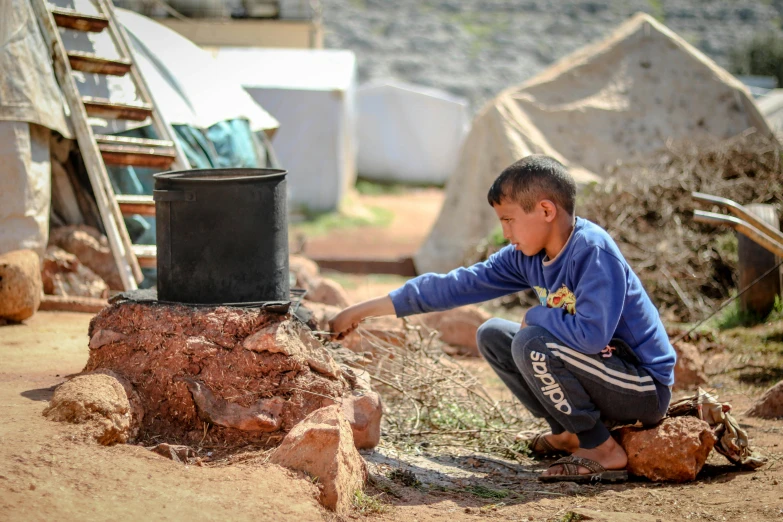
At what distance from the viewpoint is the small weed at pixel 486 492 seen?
3207mm

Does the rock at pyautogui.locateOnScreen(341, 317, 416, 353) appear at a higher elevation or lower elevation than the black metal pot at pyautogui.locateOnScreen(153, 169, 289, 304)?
lower

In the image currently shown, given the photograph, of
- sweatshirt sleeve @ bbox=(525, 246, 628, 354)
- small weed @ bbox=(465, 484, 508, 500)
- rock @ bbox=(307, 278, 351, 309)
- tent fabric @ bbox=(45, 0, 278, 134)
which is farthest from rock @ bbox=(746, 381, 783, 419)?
tent fabric @ bbox=(45, 0, 278, 134)

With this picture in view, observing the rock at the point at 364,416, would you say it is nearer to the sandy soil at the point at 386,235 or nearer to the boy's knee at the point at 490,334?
the boy's knee at the point at 490,334

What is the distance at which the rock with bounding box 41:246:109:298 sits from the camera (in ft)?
18.6

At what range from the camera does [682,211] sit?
7.50 metres

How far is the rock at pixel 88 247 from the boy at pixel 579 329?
3.66 meters

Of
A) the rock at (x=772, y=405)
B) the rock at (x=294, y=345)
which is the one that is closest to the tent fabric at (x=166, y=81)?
the rock at (x=294, y=345)

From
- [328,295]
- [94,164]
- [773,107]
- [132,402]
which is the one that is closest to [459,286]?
[132,402]

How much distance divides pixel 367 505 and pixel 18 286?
2862mm

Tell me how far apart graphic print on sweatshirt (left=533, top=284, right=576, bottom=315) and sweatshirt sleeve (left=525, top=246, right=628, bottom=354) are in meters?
0.06

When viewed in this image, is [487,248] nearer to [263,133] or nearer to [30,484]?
[263,133]

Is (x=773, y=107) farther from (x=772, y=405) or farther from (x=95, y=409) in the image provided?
(x=95, y=409)

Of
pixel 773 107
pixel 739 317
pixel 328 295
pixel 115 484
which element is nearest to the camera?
pixel 115 484

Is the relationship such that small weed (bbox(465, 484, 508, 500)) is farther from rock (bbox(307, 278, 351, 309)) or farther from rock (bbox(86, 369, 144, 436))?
rock (bbox(307, 278, 351, 309))
